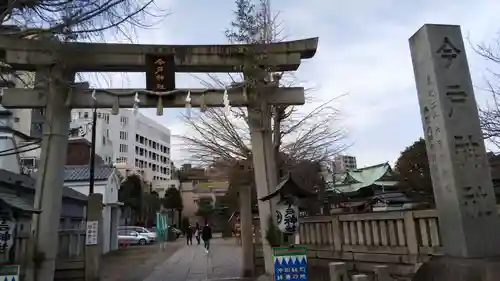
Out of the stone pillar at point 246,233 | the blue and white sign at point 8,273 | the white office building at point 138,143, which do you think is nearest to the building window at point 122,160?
the white office building at point 138,143

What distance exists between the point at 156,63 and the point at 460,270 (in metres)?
9.01

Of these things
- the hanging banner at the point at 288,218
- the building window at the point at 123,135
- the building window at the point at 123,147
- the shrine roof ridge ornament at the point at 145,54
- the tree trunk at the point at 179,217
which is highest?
the building window at the point at 123,135

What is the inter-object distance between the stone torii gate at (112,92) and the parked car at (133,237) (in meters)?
27.1

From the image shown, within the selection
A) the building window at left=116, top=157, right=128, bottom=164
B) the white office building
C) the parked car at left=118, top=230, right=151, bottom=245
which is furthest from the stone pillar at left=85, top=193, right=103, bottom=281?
the building window at left=116, top=157, right=128, bottom=164

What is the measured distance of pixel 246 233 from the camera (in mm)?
13711

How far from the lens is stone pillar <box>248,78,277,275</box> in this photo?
1142cm

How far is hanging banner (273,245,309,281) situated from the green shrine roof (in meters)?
22.4

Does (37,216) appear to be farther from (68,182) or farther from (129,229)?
(129,229)

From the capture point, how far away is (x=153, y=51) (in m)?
11.4

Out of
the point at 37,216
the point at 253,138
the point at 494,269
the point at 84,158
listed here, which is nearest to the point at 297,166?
Result: the point at 253,138

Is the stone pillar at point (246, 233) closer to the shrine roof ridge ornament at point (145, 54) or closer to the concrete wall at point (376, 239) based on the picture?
the concrete wall at point (376, 239)

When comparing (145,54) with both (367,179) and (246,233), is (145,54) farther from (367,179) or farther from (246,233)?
(367,179)

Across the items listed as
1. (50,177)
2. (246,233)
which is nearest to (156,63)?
(50,177)

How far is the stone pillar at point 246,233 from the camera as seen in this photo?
13.3 m
